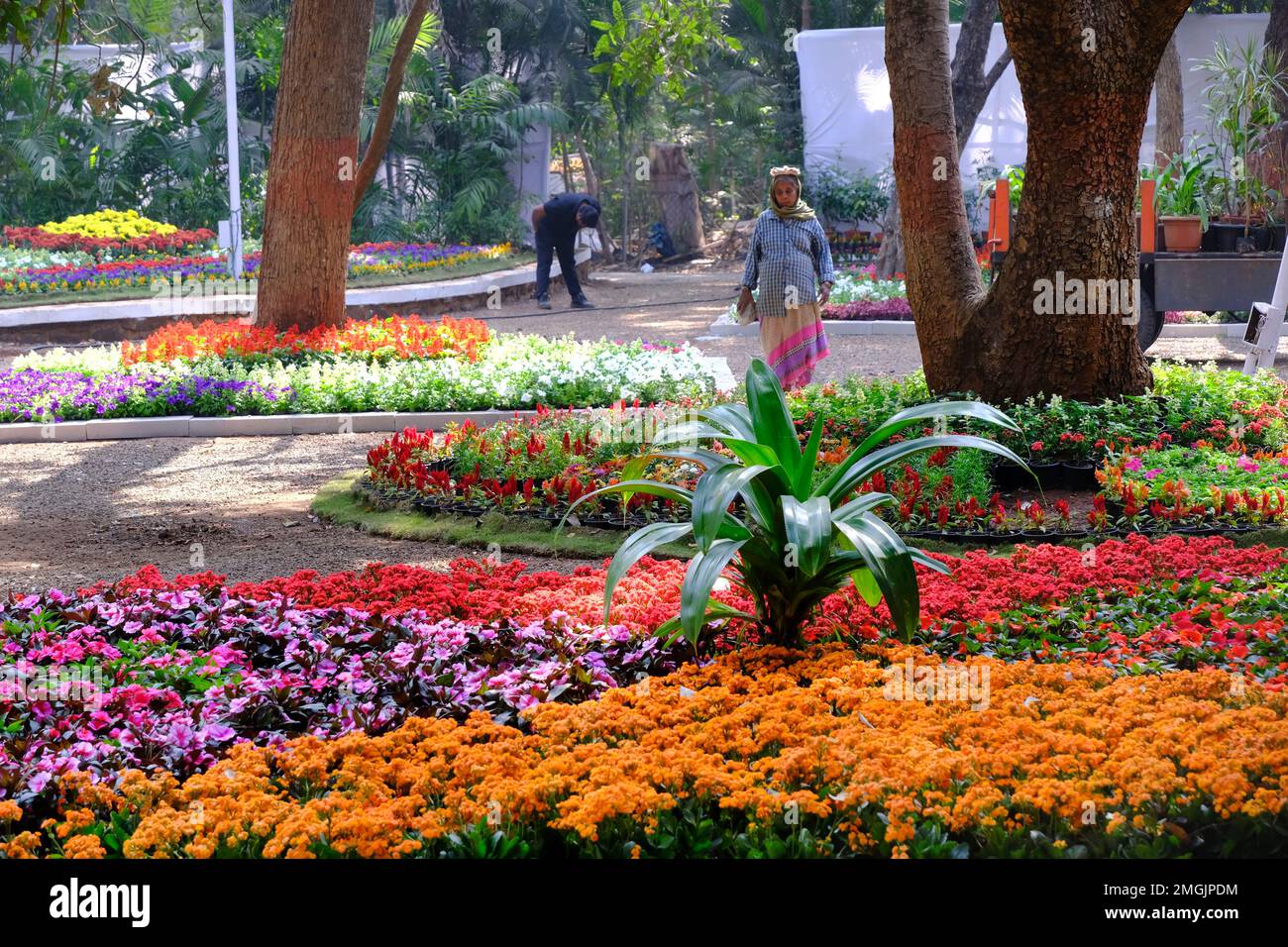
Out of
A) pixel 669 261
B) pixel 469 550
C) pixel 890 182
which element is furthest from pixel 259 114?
pixel 469 550

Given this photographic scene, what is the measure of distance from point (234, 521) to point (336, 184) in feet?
18.4

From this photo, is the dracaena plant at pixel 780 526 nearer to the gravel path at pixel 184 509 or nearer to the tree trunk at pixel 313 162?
the gravel path at pixel 184 509

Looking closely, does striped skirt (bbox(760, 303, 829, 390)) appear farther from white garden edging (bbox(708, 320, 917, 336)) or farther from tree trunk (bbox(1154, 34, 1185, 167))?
tree trunk (bbox(1154, 34, 1185, 167))

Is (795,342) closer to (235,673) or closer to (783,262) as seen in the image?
(783,262)

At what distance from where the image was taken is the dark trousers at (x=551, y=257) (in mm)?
19516

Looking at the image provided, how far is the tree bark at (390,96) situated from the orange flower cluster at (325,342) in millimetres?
1310

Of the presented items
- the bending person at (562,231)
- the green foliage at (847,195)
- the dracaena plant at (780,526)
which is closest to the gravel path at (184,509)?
the dracaena plant at (780,526)

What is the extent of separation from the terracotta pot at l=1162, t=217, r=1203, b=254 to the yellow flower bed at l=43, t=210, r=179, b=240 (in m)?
16.3

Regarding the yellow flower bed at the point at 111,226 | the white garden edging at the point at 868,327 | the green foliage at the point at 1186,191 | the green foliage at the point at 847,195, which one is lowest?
the white garden edging at the point at 868,327

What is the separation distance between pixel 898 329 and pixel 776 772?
13.1 meters

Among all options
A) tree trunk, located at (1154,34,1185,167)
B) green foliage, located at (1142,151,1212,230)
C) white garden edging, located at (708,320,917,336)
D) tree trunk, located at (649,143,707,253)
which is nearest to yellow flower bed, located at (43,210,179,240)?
tree trunk, located at (649,143,707,253)

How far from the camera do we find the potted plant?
1247 cm

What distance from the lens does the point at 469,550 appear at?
713 cm
